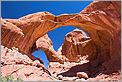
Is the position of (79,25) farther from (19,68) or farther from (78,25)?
(19,68)

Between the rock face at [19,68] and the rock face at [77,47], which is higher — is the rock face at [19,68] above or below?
below

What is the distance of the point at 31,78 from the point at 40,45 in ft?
43.5

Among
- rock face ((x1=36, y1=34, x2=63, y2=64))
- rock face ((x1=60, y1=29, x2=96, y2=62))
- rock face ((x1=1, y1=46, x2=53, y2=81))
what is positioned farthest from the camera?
rock face ((x1=36, y1=34, x2=63, y2=64))

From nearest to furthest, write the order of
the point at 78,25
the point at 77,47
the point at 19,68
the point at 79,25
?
the point at 19,68
the point at 79,25
the point at 78,25
the point at 77,47

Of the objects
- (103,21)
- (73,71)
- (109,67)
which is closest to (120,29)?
(103,21)

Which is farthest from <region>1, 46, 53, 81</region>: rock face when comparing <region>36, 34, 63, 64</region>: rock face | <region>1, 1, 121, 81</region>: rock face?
<region>36, 34, 63, 64</region>: rock face

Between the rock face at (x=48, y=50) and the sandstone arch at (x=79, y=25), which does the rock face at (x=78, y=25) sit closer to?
the sandstone arch at (x=79, y=25)

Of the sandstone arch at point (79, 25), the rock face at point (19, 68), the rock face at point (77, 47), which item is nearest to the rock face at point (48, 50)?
the rock face at point (77, 47)

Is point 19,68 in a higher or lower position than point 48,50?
lower

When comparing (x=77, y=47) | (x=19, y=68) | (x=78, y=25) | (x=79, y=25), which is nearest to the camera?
(x=19, y=68)

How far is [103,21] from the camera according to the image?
63.9 ft

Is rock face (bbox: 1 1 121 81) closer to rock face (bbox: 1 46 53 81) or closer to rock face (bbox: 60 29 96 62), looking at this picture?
rock face (bbox: 1 46 53 81)

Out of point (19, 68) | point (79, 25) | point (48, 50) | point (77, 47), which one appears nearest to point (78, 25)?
point (79, 25)

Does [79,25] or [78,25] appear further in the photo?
[78,25]
